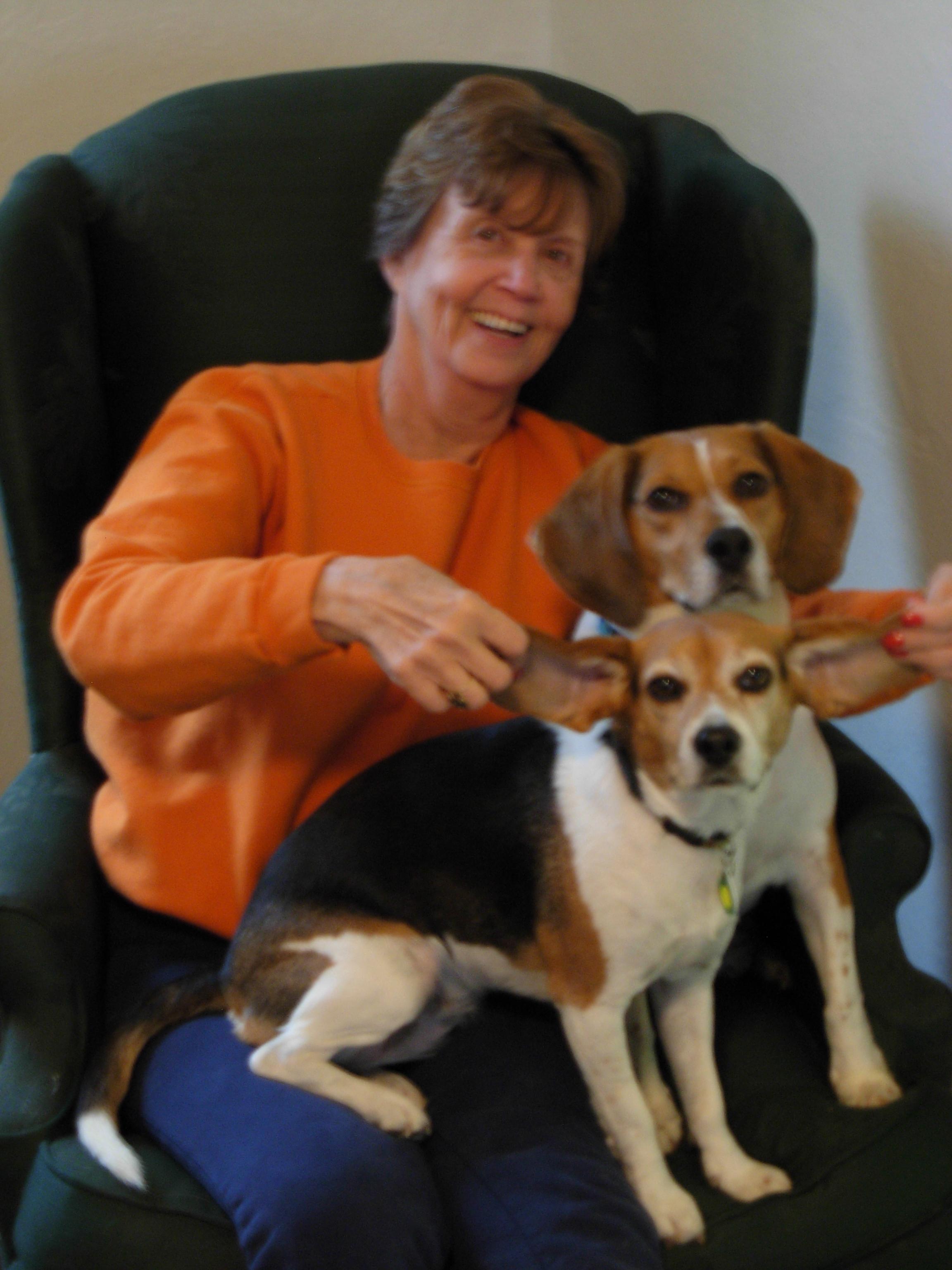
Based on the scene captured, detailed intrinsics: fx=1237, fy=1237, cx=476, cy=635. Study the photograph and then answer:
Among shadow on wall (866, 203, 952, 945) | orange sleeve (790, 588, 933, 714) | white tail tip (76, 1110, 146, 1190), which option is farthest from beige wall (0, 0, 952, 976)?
white tail tip (76, 1110, 146, 1190)

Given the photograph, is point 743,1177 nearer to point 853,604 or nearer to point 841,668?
point 841,668

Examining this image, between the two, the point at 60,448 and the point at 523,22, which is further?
the point at 523,22

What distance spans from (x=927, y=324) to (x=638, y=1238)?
1.18 metres


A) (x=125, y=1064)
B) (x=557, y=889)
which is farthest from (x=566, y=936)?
(x=125, y=1064)

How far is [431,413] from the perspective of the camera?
1640 millimetres

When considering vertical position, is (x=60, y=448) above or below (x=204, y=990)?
above

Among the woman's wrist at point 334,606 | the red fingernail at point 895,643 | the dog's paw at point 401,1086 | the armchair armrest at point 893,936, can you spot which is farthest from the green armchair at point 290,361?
the woman's wrist at point 334,606

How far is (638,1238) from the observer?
1.12 m

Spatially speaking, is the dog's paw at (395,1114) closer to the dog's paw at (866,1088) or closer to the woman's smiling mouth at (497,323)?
the dog's paw at (866,1088)

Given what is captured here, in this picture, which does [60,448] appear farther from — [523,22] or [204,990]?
[523,22]

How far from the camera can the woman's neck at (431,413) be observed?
1.62 metres

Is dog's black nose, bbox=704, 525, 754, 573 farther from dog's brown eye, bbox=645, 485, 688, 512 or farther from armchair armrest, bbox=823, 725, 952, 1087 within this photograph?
armchair armrest, bbox=823, 725, 952, 1087

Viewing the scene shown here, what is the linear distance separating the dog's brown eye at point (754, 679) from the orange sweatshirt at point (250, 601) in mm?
403

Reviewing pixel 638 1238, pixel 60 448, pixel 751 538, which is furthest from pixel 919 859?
pixel 60 448
